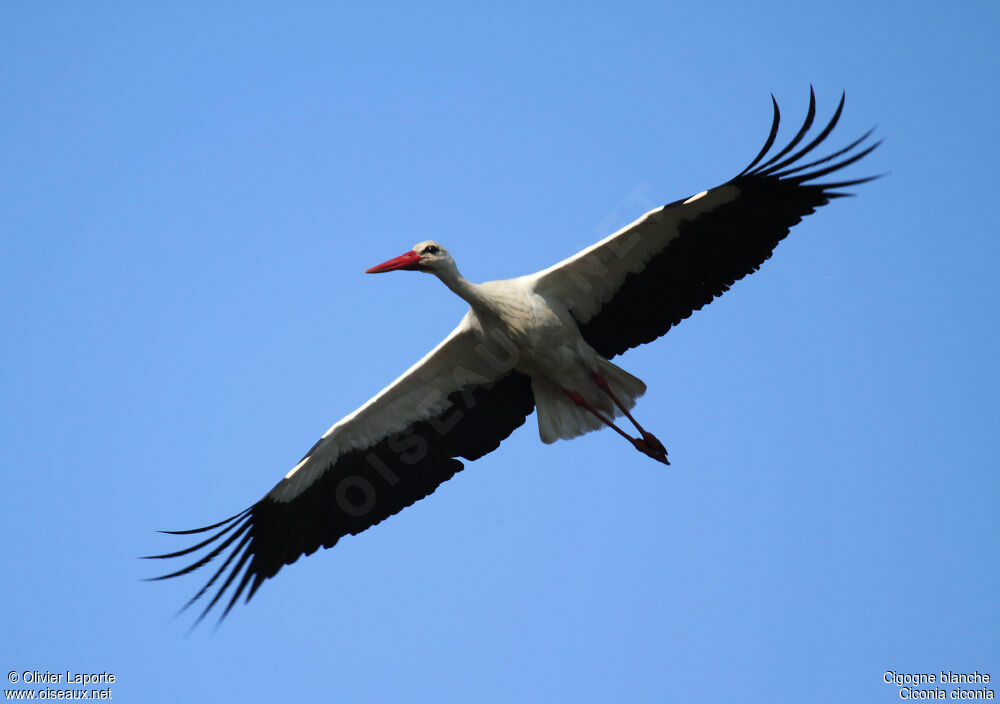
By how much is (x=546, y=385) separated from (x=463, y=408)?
668 mm

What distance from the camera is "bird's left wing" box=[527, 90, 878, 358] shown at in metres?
6.59

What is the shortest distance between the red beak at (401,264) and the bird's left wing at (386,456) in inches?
28.6

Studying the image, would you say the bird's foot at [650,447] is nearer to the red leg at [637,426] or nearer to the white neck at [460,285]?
the red leg at [637,426]

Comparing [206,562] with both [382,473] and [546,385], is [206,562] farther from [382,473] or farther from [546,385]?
[546,385]

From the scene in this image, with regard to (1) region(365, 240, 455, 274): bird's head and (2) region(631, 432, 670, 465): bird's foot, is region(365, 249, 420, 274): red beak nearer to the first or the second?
(1) region(365, 240, 455, 274): bird's head

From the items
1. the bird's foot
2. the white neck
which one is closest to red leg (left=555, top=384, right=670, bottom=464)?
the bird's foot

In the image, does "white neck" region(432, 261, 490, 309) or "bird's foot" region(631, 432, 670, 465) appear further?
"bird's foot" region(631, 432, 670, 465)

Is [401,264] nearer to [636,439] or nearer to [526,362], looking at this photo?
[526,362]

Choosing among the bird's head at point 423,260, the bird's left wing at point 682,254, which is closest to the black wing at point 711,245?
the bird's left wing at point 682,254

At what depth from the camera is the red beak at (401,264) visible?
22.7 feet

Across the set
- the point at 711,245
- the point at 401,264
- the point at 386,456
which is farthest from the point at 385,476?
the point at 711,245

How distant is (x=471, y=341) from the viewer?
706 centimetres

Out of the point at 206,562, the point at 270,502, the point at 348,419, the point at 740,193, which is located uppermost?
the point at 740,193

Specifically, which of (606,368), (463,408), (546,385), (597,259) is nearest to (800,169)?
(597,259)
